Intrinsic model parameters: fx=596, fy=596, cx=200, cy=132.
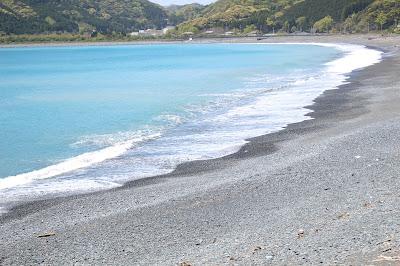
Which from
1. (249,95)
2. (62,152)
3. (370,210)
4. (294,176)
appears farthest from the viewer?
(249,95)

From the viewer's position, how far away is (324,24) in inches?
6900

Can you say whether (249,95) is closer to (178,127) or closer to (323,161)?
(178,127)

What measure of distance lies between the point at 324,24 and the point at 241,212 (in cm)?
17283

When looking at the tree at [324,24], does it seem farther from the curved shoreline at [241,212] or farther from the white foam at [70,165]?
the curved shoreline at [241,212]

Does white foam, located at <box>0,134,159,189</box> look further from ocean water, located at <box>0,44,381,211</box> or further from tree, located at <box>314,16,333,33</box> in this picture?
tree, located at <box>314,16,333,33</box>

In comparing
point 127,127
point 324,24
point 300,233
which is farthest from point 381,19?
point 300,233

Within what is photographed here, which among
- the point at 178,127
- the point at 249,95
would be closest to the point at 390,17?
the point at 249,95

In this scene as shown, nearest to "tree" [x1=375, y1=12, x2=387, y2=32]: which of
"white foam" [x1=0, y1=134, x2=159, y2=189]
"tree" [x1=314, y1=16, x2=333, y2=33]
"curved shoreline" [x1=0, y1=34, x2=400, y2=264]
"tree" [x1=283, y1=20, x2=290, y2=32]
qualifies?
"tree" [x1=314, y1=16, x2=333, y2=33]

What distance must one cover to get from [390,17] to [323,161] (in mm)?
138961

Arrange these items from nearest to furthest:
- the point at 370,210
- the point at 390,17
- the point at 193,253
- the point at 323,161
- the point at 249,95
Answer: the point at 193,253 < the point at 370,210 < the point at 323,161 < the point at 249,95 < the point at 390,17

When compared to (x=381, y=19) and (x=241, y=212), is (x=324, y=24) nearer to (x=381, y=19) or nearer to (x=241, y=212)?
(x=381, y=19)

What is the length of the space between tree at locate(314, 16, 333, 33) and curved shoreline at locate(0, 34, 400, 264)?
16582 centimetres

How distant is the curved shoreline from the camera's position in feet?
24.8

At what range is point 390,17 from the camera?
466 feet
